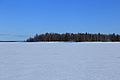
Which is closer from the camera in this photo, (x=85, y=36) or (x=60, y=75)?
(x=60, y=75)

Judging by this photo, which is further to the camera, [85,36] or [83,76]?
[85,36]

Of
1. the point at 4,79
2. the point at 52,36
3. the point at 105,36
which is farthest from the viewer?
the point at 105,36

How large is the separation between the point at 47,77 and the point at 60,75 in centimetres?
32

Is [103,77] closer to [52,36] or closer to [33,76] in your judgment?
[33,76]

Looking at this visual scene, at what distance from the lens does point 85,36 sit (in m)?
65.5

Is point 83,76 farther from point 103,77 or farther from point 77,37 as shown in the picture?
point 77,37

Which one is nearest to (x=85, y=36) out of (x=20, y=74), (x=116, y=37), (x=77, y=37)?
(x=77, y=37)

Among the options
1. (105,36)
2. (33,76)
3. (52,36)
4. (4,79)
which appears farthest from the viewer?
(105,36)

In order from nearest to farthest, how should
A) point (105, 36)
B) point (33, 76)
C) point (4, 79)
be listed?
point (4, 79) → point (33, 76) → point (105, 36)

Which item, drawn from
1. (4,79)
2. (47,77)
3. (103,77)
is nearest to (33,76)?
(47,77)

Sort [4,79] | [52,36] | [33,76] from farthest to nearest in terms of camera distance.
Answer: [52,36] < [33,76] < [4,79]

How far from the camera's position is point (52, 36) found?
207 feet

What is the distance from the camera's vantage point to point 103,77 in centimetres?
496

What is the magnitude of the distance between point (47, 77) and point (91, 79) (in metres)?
0.83
